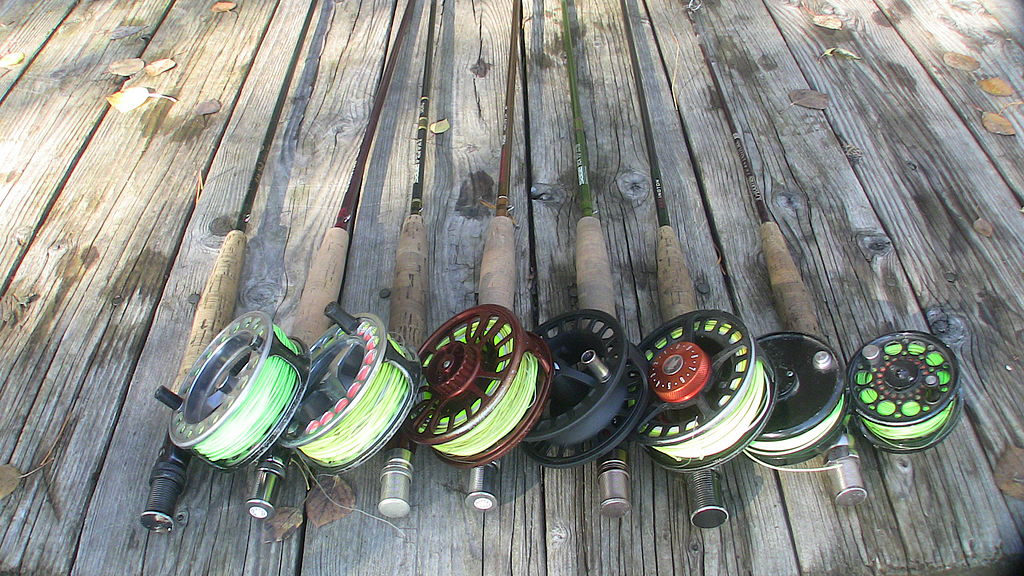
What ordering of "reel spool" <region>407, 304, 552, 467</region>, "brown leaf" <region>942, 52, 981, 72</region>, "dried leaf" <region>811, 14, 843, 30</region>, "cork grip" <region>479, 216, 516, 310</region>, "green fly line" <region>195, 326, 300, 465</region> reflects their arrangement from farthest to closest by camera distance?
1. "dried leaf" <region>811, 14, 843, 30</region>
2. "brown leaf" <region>942, 52, 981, 72</region>
3. "cork grip" <region>479, 216, 516, 310</region>
4. "reel spool" <region>407, 304, 552, 467</region>
5. "green fly line" <region>195, 326, 300, 465</region>

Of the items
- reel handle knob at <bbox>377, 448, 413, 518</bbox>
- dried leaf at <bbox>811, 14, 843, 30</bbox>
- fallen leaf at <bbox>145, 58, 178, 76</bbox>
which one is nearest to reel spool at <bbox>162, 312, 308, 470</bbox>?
reel handle knob at <bbox>377, 448, 413, 518</bbox>

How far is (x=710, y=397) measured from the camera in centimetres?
199

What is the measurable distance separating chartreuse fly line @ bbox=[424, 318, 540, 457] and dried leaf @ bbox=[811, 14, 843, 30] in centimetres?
314

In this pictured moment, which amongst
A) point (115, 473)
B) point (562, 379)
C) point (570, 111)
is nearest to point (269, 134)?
point (570, 111)

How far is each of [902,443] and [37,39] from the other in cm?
475

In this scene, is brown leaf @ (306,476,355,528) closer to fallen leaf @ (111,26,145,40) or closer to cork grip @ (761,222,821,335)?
cork grip @ (761,222,821,335)

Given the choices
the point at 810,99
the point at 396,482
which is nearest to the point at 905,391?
the point at 396,482

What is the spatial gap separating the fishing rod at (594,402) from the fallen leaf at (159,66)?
9.20ft

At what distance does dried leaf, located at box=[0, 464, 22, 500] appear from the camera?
7.34 ft

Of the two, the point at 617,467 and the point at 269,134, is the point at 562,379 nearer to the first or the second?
the point at 617,467

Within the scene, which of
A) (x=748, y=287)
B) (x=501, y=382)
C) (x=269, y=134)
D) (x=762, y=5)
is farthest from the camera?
(x=762, y=5)

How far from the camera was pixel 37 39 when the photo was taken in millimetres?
4113

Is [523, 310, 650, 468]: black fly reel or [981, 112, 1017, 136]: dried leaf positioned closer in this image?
[523, 310, 650, 468]: black fly reel

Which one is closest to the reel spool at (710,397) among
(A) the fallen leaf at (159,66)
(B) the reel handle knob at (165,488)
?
(B) the reel handle knob at (165,488)
